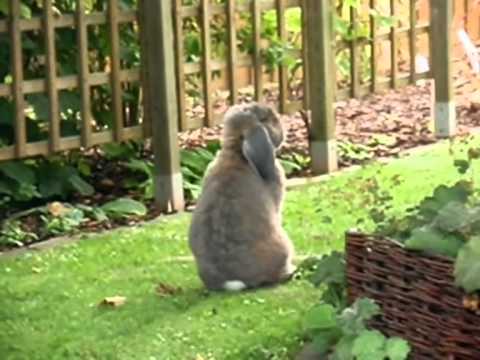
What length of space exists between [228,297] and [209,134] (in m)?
4.94

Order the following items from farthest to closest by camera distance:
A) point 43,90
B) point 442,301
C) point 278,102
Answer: point 278,102 < point 43,90 < point 442,301

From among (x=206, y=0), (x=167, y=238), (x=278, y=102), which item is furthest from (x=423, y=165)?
(x=167, y=238)

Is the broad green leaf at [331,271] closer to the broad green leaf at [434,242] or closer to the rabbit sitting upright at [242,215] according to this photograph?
the broad green leaf at [434,242]

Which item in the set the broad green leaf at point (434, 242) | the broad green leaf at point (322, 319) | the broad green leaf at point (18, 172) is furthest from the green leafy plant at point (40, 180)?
the broad green leaf at point (434, 242)

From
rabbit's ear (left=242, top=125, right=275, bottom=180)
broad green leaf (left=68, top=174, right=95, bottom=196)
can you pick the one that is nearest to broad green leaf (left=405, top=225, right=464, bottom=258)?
rabbit's ear (left=242, top=125, right=275, bottom=180)

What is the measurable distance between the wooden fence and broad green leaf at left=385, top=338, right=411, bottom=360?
4.52m

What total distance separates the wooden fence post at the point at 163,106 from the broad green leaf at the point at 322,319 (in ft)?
13.1

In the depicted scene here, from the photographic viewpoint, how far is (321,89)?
11703mm

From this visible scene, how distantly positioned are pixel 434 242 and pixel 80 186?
5.23 m

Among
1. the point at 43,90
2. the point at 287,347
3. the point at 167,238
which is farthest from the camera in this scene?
the point at 43,90

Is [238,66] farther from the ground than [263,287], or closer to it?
farther from the ground

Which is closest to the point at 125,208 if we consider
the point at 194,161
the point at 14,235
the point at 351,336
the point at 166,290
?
the point at 14,235

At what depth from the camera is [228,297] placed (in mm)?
8102

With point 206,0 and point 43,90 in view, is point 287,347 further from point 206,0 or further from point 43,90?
point 206,0
